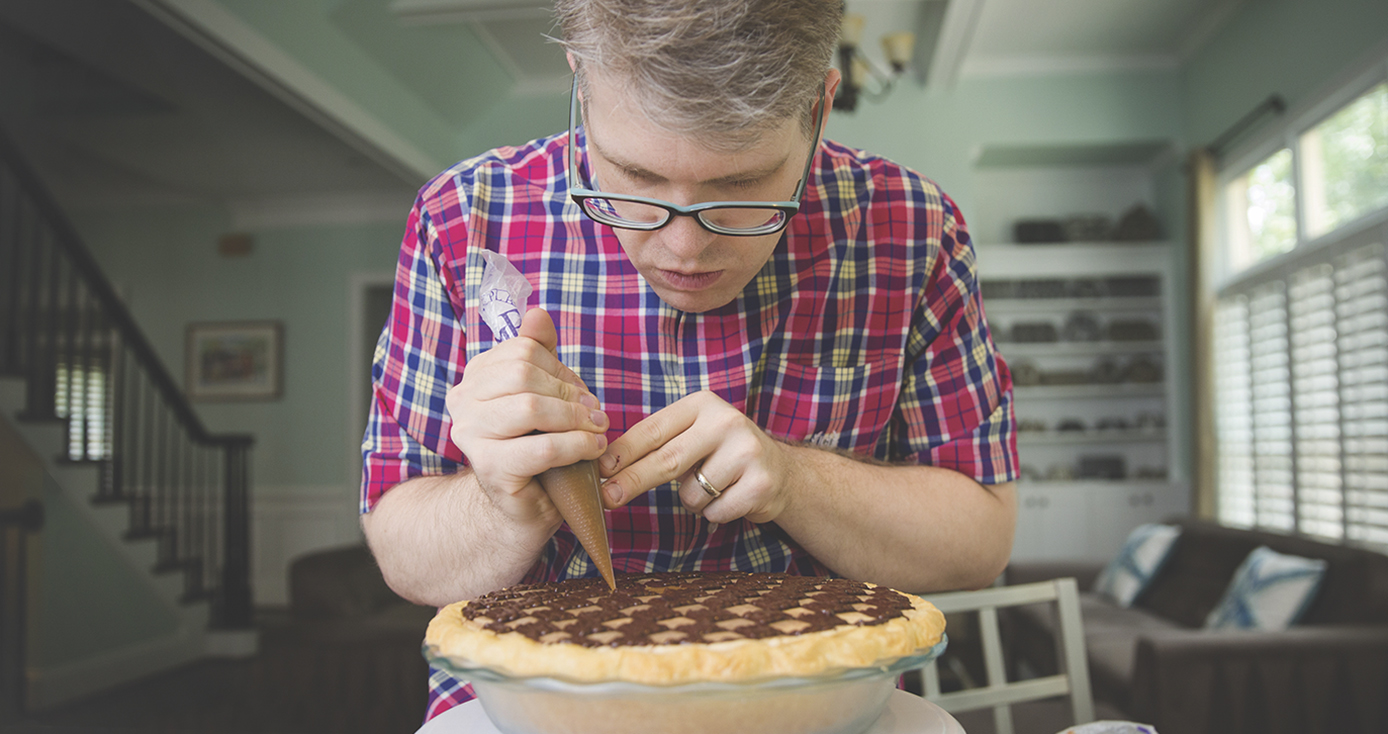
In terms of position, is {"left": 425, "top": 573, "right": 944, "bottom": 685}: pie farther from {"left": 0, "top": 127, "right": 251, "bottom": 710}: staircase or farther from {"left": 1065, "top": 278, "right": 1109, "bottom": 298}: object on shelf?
{"left": 1065, "top": 278, "right": 1109, "bottom": 298}: object on shelf

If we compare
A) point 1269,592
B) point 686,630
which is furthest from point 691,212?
point 1269,592

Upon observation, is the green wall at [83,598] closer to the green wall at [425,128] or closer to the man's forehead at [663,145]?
the green wall at [425,128]

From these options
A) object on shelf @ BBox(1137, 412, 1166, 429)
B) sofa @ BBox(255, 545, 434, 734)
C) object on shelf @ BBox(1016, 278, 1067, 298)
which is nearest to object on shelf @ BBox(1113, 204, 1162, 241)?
object on shelf @ BBox(1016, 278, 1067, 298)

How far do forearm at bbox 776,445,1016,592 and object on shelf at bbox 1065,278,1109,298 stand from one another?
5.51 m

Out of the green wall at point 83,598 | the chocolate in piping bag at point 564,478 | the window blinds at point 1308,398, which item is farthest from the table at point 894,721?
the green wall at point 83,598

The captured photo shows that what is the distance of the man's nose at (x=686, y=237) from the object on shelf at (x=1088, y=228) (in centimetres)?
598

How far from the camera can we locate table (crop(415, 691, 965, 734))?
0.57 meters

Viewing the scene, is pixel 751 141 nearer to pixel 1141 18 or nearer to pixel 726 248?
pixel 726 248

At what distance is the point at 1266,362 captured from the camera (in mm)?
4605

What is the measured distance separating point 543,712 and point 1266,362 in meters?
5.15

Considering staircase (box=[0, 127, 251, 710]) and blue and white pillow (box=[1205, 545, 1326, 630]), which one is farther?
staircase (box=[0, 127, 251, 710])

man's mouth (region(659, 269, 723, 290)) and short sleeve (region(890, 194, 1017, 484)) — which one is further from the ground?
man's mouth (region(659, 269, 723, 290))

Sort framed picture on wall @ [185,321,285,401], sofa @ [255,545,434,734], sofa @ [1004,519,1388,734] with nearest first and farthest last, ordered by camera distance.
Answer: sofa @ [1004,519,1388,734] < sofa @ [255,545,434,734] < framed picture on wall @ [185,321,285,401]

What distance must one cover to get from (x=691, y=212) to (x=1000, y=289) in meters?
5.69
